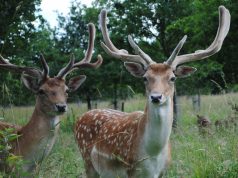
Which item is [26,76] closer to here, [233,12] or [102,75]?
[233,12]

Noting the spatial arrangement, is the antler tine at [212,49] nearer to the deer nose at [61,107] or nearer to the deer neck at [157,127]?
the deer neck at [157,127]

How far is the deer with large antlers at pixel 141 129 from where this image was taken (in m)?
4.52

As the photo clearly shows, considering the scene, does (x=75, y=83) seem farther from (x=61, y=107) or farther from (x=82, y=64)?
(x=61, y=107)

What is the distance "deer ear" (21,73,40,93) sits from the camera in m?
5.64

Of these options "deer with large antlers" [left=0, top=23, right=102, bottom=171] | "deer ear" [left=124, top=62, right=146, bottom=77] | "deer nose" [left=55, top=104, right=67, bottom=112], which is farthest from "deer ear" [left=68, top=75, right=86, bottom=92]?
"deer ear" [left=124, top=62, right=146, bottom=77]

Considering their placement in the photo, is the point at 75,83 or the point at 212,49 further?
the point at 75,83

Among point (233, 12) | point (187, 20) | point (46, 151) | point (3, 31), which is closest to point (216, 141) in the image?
point (46, 151)

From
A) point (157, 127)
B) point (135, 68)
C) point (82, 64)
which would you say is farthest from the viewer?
point (82, 64)

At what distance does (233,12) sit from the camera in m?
12.2

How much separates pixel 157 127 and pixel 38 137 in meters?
1.40

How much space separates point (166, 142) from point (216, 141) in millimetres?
1385

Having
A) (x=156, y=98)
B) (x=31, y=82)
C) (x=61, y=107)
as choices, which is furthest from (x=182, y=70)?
(x=31, y=82)

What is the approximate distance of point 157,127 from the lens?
4.52 metres

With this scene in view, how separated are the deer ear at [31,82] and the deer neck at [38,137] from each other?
33 cm
